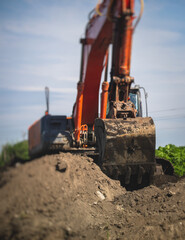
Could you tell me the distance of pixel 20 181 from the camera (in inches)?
128

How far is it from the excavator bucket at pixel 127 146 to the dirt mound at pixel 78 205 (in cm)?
35

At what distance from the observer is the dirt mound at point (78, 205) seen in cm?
315

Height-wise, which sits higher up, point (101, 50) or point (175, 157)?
point (101, 50)

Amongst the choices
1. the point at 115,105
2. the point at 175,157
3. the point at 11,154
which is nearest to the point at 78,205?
the point at 11,154

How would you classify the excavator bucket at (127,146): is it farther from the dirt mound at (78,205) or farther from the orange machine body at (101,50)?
the orange machine body at (101,50)

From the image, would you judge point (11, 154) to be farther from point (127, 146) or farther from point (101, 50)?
→ point (101, 50)

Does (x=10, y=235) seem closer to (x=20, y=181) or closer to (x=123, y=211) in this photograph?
(x=20, y=181)

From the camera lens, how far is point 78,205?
4750 millimetres

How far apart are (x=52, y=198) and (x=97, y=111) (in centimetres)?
494

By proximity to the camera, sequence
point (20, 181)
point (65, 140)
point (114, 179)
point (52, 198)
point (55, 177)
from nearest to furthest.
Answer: point (20, 181) → point (52, 198) → point (55, 177) → point (65, 140) → point (114, 179)

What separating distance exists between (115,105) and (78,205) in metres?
2.79

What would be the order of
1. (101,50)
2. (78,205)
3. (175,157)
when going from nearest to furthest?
1. (78,205)
2. (101,50)
3. (175,157)

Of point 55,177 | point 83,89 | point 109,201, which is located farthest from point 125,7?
point 109,201

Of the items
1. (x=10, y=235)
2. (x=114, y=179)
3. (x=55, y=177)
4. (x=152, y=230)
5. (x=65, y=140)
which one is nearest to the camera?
(x=10, y=235)
